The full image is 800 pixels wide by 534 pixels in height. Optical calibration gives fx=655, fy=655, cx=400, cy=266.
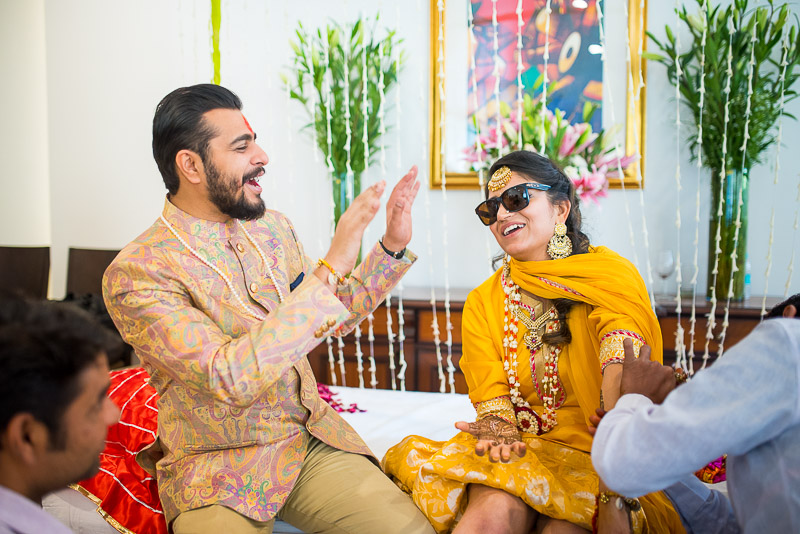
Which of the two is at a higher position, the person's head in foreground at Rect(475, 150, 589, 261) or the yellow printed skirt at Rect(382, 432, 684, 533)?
the person's head in foreground at Rect(475, 150, 589, 261)

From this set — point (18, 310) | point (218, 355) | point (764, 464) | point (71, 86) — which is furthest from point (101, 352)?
point (71, 86)

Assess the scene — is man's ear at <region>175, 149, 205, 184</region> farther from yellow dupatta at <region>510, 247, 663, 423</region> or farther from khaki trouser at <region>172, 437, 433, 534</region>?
yellow dupatta at <region>510, 247, 663, 423</region>

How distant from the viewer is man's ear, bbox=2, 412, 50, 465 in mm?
910

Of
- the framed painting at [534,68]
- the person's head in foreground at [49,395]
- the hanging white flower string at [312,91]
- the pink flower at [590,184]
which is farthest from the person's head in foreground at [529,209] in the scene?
the hanging white flower string at [312,91]

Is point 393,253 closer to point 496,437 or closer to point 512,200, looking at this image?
point 512,200

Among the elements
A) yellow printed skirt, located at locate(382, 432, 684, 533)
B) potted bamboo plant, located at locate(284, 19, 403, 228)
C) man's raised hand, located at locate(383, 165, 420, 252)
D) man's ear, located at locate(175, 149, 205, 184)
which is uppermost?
potted bamboo plant, located at locate(284, 19, 403, 228)

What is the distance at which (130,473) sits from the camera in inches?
69.3

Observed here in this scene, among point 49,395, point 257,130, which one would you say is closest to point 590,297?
point 49,395

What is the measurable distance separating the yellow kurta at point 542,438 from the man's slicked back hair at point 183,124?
2.78 feet

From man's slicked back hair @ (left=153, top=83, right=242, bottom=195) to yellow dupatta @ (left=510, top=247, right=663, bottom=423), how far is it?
90 cm

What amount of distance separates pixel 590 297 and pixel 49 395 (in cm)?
121

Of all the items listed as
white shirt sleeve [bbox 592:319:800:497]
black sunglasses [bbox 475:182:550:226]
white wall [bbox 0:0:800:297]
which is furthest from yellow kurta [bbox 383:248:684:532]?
white wall [bbox 0:0:800:297]

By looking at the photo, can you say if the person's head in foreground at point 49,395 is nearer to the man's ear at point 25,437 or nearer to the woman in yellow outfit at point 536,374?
the man's ear at point 25,437

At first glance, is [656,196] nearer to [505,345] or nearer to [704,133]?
[704,133]
